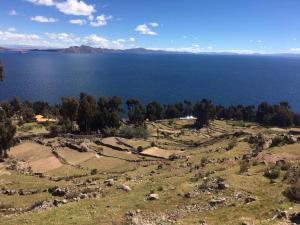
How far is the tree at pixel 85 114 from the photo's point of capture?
83375 mm

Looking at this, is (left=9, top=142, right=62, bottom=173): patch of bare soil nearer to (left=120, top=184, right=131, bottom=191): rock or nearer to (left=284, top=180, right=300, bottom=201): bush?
(left=120, top=184, right=131, bottom=191): rock

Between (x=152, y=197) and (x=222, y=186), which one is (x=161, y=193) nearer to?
(x=152, y=197)

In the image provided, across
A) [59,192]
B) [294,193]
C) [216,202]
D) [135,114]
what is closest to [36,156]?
[59,192]

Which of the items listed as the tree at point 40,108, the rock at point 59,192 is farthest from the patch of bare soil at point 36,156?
the tree at point 40,108

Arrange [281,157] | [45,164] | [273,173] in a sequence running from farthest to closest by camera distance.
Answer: [45,164], [281,157], [273,173]

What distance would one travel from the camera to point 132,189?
91.2 feet

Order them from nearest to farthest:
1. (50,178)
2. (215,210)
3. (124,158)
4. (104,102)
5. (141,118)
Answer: (215,210) < (50,178) < (124,158) < (104,102) < (141,118)

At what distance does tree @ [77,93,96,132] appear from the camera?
8338cm

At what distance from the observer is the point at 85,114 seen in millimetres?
83250

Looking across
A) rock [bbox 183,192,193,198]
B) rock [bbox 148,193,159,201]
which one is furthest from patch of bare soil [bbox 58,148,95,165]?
rock [bbox 183,192,193,198]

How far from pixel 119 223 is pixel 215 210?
550cm

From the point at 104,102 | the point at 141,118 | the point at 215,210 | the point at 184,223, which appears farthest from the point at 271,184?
the point at 141,118

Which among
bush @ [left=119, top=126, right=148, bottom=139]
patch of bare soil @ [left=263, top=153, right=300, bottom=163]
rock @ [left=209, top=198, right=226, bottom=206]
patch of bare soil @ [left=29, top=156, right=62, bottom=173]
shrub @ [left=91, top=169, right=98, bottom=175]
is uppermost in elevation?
rock @ [left=209, top=198, right=226, bottom=206]

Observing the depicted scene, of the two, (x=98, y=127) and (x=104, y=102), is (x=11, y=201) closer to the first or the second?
(x=98, y=127)
